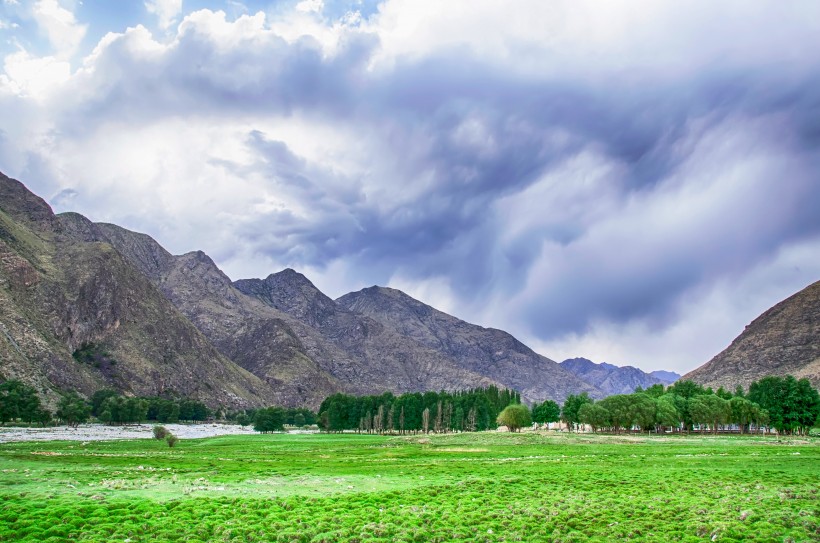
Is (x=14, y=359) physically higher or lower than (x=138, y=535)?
higher

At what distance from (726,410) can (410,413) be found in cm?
8994

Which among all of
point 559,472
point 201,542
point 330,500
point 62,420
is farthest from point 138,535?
point 62,420

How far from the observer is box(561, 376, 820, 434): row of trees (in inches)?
5197

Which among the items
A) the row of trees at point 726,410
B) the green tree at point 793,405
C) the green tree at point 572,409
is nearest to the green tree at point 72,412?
→ the row of trees at point 726,410

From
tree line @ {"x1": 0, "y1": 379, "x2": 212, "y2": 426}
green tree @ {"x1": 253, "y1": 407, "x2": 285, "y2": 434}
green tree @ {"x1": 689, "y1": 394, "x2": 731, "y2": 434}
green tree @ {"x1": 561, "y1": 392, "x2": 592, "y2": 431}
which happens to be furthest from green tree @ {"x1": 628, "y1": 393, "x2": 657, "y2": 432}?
tree line @ {"x1": 0, "y1": 379, "x2": 212, "y2": 426}

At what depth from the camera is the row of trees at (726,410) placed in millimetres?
132000

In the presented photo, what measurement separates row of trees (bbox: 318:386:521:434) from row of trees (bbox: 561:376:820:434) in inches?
1534

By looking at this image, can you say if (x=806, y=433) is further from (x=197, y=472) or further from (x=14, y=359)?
(x=14, y=359)

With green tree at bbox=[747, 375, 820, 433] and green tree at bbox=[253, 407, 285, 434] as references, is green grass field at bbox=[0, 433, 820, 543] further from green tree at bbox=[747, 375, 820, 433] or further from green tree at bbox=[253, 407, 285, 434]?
green tree at bbox=[253, 407, 285, 434]

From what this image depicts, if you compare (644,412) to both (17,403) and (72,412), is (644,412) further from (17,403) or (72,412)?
(17,403)

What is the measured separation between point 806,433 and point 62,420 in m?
209

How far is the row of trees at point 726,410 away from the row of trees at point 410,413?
38963 mm

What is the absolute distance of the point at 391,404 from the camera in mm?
186750

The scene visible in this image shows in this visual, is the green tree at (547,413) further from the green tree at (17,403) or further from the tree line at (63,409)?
the green tree at (17,403)
